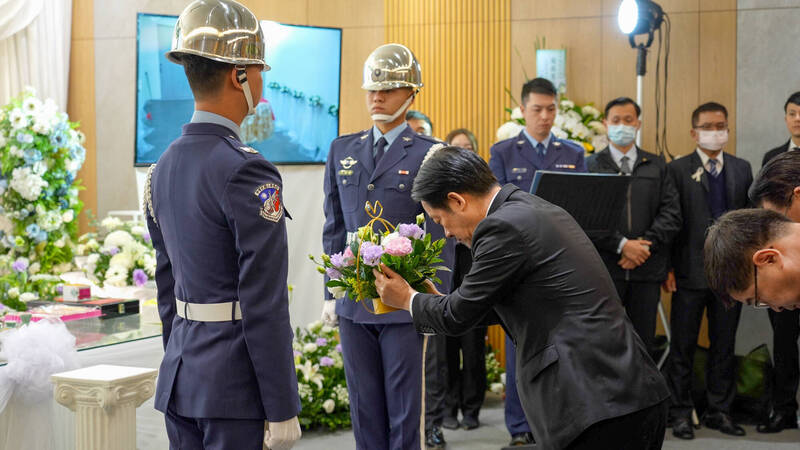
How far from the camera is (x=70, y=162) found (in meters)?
4.67

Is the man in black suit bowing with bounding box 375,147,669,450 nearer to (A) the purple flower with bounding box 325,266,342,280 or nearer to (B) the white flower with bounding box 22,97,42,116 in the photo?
(A) the purple flower with bounding box 325,266,342,280

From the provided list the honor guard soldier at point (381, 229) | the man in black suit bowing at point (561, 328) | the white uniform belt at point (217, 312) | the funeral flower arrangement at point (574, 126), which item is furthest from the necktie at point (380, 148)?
the funeral flower arrangement at point (574, 126)

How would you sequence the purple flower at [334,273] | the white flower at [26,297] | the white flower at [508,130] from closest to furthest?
the purple flower at [334,273] → the white flower at [26,297] → the white flower at [508,130]

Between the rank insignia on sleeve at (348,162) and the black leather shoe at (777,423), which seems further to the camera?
the black leather shoe at (777,423)

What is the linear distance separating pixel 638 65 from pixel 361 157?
106 inches

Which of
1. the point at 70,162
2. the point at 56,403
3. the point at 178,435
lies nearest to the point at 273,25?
the point at 70,162

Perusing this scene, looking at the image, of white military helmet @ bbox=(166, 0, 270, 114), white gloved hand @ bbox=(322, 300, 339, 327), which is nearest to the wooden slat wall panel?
white gloved hand @ bbox=(322, 300, 339, 327)

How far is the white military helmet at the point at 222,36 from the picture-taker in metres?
1.97

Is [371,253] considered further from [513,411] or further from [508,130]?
[508,130]

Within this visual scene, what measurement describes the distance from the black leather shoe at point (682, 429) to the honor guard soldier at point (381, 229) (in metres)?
2.07

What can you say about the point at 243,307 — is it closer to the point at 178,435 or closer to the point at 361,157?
the point at 178,435

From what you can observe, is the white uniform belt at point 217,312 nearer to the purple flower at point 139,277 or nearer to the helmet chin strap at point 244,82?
the helmet chin strap at point 244,82

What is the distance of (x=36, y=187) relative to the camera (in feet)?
14.8

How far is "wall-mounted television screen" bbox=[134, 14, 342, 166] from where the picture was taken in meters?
5.20
